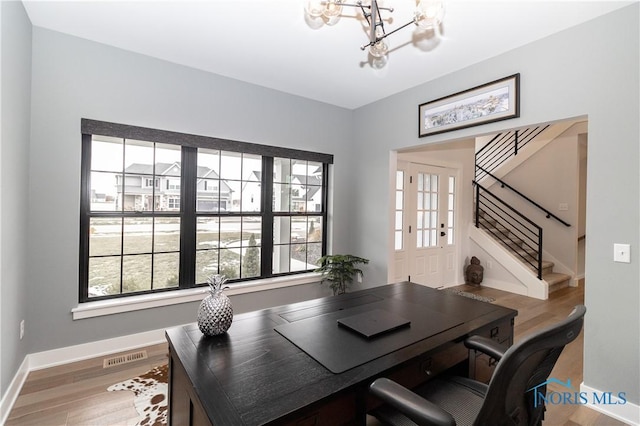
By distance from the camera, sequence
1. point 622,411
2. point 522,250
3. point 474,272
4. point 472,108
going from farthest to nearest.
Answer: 1. point 522,250
2. point 474,272
3. point 472,108
4. point 622,411

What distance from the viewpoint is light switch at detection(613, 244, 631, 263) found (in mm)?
1924

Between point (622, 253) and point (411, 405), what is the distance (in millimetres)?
2028

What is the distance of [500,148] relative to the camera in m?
6.42

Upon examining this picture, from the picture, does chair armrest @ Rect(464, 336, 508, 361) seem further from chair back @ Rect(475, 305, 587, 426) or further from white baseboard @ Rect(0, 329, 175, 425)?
white baseboard @ Rect(0, 329, 175, 425)

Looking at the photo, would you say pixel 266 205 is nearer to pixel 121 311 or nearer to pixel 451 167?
pixel 121 311

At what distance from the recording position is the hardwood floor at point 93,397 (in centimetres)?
186

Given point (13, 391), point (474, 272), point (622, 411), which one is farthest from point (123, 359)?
point (474, 272)

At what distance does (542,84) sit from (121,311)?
4109 millimetres

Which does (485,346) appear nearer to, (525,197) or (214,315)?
(214,315)

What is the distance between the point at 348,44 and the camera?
2.51 metres

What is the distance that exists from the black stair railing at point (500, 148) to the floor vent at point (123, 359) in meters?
6.56

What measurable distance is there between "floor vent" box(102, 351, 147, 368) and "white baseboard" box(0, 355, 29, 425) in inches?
19.5

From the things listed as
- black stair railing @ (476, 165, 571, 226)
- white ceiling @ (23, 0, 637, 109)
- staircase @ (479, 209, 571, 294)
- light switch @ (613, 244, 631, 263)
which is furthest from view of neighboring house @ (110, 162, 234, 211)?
black stair railing @ (476, 165, 571, 226)

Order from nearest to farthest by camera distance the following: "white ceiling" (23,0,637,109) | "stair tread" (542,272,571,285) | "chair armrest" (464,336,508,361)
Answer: "chair armrest" (464,336,508,361) < "white ceiling" (23,0,637,109) < "stair tread" (542,272,571,285)
